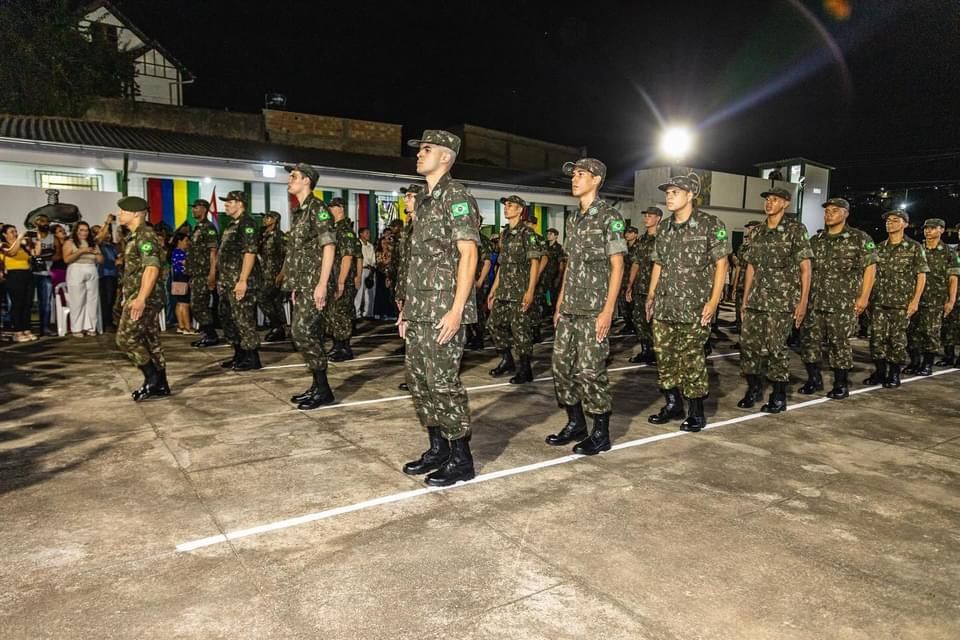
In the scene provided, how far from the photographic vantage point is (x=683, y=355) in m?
5.25

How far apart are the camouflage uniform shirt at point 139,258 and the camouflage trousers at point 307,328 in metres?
1.36

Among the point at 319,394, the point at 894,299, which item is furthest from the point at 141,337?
the point at 894,299

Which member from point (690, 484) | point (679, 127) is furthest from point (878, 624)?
point (679, 127)

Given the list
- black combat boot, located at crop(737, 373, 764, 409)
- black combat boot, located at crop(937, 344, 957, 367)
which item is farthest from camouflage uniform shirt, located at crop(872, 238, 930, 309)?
black combat boot, located at crop(737, 373, 764, 409)

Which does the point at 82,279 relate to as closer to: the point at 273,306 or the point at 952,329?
the point at 273,306

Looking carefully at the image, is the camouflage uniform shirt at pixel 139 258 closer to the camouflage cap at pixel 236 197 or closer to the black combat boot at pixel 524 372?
the camouflage cap at pixel 236 197

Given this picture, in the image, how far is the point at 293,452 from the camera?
4.54 meters

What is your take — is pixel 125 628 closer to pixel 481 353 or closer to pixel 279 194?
pixel 481 353

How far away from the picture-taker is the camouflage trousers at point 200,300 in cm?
925

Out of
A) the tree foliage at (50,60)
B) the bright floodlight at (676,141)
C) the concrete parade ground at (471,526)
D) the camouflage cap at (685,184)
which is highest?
the tree foliage at (50,60)

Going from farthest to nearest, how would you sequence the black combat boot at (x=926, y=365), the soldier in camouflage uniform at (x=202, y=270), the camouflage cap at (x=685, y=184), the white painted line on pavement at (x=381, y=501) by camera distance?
the soldier in camouflage uniform at (x=202, y=270) → the black combat boot at (x=926, y=365) → the camouflage cap at (x=685, y=184) → the white painted line on pavement at (x=381, y=501)

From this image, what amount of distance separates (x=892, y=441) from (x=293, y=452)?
4778mm

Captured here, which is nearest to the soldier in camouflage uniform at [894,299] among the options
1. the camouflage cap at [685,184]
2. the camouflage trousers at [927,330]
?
the camouflage trousers at [927,330]

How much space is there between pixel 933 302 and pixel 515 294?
5.84 m
